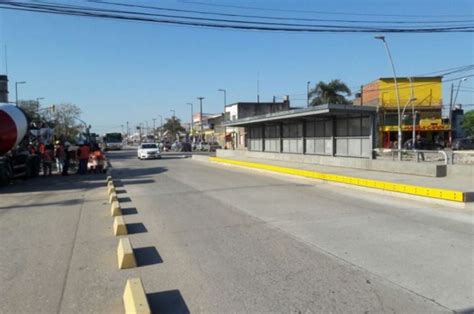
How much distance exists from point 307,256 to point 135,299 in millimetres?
3093

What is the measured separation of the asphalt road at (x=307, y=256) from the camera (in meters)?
5.16

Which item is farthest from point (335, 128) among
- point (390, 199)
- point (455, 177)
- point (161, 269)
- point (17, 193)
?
point (161, 269)

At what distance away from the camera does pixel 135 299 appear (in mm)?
4809

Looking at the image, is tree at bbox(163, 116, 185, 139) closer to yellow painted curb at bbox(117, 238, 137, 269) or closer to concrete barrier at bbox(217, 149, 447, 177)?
concrete barrier at bbox(217, 149, 447, 177)

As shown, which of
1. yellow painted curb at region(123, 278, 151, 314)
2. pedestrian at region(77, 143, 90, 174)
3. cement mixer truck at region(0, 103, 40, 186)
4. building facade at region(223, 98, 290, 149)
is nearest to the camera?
yellow painted curb at region(123, 278, 151, 314)

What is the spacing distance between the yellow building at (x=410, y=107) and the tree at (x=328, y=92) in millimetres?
4974

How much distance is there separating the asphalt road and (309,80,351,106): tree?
2037 inches

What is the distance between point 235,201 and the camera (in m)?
13.3

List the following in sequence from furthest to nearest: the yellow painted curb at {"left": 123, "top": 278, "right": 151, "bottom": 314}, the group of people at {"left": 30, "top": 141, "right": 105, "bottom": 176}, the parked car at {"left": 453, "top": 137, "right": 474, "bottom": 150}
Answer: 1. the parked car at {"left": 453, "top": 137, "right": 474, "bottom": 150}
2. the group of people at {"left": 30, "top": 141, "right": 105, "bottom": 176}
3. the yellow painted curb at {"left": 123, "top": 278, "right": 151, "bottom": 314}

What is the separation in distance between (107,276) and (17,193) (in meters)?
12.8

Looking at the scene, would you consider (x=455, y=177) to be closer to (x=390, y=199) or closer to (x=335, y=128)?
(x=390, y=199)

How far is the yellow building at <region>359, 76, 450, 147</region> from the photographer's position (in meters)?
57.7

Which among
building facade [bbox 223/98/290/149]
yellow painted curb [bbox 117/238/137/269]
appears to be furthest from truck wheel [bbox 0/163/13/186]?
building facade [bbox 223/98/290/149]

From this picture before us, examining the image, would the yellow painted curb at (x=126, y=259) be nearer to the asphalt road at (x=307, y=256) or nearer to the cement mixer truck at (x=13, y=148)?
the asphalt road at (x=307, y=256)
